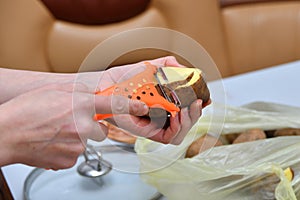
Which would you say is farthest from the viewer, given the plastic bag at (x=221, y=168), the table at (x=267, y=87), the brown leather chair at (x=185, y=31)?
the brown leather chair at (x=185, y=31)

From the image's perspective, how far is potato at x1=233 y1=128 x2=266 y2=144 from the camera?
Result: 861mm

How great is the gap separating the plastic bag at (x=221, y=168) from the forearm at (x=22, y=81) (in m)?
0.19

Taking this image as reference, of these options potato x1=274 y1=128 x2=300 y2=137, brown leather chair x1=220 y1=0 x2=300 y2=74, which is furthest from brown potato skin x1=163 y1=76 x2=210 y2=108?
brown leather chair x1=220 y1=0 x2=300 y2=74

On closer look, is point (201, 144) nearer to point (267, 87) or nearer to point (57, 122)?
point (57, 122)

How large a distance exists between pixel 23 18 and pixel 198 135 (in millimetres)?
864

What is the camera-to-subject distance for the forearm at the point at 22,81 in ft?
2.85

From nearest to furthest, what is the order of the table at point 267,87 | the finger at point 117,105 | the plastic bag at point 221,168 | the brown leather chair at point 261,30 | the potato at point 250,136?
the finger at point 117,105 < the plastic bag at point 221,168 < the potato at point 250,136 < the table at point 267,87 < the brown leather chair at point 261,30

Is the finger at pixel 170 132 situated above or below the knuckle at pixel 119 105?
below

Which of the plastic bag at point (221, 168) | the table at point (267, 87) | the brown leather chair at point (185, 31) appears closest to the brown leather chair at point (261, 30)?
the brown leather chair at point (185, 31)

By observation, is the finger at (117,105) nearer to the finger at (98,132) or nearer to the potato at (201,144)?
the finger at (98,132)

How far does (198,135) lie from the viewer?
0.85 meters

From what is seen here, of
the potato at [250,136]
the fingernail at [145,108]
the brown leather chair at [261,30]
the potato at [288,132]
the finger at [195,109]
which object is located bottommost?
the brown leather chair at [261,30]

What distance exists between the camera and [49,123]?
654 mm

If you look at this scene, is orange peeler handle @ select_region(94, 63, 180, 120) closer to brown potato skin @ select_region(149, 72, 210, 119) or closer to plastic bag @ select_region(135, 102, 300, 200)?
brown potato skin @ select_region(149, 72, 210, 119)
